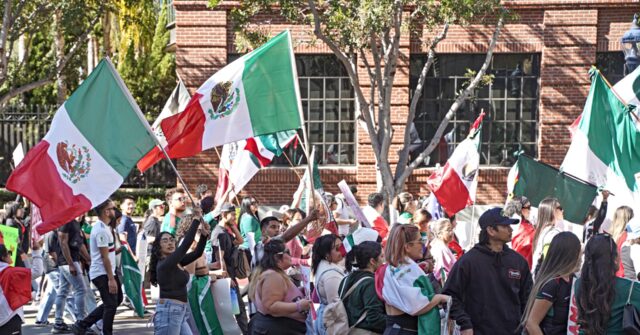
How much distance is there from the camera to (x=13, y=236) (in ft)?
32.9

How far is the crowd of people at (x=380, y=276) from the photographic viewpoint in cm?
690

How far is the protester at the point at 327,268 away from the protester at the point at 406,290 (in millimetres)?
803

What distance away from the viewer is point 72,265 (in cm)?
→ 1312

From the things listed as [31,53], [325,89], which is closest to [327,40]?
[325,89]

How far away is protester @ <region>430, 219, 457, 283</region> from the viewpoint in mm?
10039

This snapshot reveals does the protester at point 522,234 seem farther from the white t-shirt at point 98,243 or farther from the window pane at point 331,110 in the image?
the window pane at point 331,110

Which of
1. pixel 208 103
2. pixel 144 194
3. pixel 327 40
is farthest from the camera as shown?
pixel 144 194

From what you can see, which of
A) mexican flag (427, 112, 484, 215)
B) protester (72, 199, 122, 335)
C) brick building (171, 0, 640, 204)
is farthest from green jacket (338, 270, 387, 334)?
brick building (171, 0, 640, 204)

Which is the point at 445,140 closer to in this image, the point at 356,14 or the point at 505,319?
the point at 356,14

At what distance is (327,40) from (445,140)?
549cm

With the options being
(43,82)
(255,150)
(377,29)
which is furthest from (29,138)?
(255,150)

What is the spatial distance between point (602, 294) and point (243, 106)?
15.6ft

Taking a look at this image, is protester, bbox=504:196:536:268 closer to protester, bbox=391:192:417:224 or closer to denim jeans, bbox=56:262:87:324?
protester, bbox=391:192:417:224

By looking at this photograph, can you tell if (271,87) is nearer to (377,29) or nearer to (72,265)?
(72,265)
